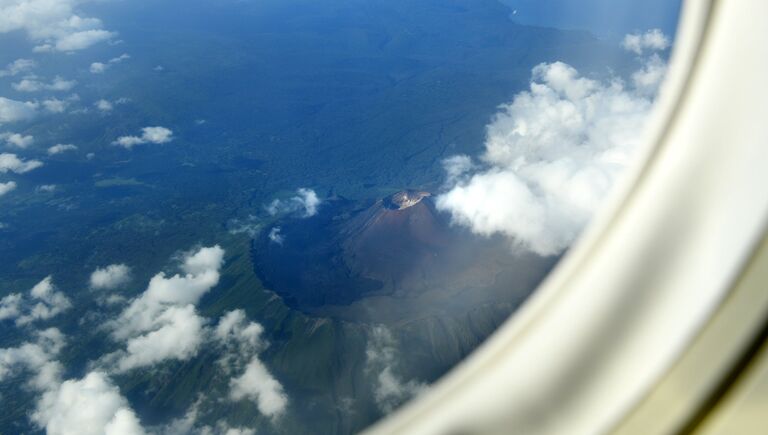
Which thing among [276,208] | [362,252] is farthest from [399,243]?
[276,208]

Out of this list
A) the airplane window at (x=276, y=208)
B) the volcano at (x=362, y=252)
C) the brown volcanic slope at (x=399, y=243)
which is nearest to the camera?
the airplane window at (x=276, y=208)

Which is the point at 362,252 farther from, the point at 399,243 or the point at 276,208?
the point at 276,208

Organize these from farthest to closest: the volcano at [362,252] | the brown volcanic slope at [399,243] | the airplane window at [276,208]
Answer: the brown volcanic slope at [399,243], the volcano at [362,252], the airplane window at [276,208]

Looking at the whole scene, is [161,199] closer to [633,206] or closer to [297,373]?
[297,373]

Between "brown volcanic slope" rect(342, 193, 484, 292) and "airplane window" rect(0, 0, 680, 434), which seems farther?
"brown volcanic slope" rect(342, 193, 484, 292)

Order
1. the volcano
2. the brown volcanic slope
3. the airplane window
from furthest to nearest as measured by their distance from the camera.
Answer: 1. the brown volcanic slope
2. the volcano
3. the airplane window

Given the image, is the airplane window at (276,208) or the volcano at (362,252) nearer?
the airplane window at (276,208)

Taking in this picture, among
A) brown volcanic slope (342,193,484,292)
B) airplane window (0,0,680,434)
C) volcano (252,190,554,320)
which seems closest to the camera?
airplane window (0,0,680,434)
